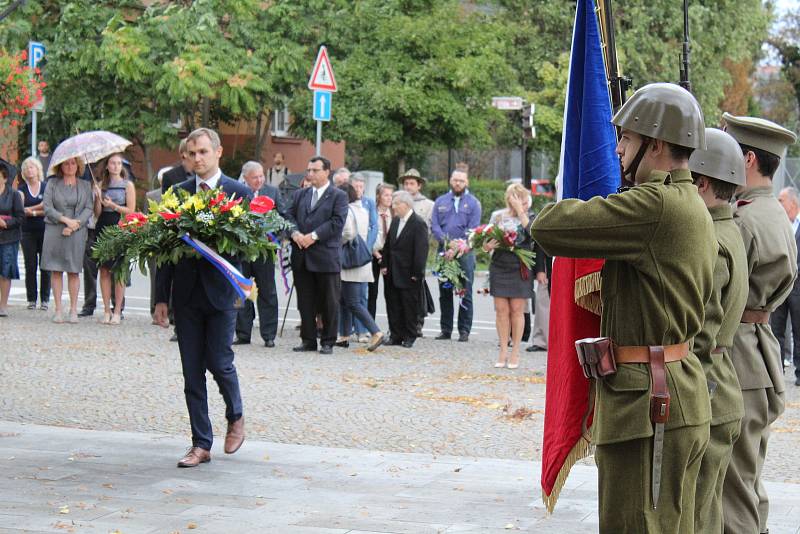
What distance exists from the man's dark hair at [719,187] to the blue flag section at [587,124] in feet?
1.27

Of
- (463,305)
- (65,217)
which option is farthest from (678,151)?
(65,217)

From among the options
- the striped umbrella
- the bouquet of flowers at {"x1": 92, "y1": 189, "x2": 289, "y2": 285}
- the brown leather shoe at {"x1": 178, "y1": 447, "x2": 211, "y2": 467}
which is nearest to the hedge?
the striped umbrella

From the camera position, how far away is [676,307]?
414cm

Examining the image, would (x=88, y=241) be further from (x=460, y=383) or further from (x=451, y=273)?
(x=460, y=383)

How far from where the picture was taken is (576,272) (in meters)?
4.64

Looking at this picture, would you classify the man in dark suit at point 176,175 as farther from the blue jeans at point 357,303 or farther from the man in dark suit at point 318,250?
the blue jeans at point 357,303

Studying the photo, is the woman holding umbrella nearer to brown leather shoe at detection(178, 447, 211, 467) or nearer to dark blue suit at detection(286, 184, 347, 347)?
dark blue suit at detection(286, 184, 347, 347)

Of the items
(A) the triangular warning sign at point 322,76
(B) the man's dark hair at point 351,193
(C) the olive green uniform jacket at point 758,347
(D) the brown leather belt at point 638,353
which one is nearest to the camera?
(D) the brown leather belt at point 638,353

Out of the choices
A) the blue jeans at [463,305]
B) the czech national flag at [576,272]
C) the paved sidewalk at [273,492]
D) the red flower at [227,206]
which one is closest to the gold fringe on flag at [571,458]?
the czech national flag at [576,272]

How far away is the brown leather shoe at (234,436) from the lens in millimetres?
8180

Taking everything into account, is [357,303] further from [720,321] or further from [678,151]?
[678,151]

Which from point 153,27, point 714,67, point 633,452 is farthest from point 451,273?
point 714,67

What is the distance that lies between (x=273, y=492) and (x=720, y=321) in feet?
10.5

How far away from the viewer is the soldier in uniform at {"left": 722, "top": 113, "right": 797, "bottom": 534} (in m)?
5.70
